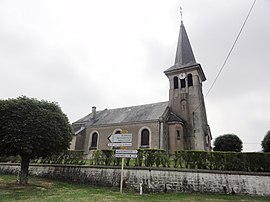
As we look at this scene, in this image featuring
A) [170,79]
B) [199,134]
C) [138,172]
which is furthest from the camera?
[170,79]

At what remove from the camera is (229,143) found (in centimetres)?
2158

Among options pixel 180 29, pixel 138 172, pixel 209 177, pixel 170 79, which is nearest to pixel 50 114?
pixel 138 172

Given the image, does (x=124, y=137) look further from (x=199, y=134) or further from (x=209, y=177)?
(x=199, y=134)

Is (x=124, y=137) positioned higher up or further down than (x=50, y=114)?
further down

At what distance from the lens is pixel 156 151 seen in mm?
12695

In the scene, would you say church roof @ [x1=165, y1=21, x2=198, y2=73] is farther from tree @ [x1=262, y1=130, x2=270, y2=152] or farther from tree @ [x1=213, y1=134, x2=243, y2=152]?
tree @ [x1=262, y1=130, x2=270, y2=152]

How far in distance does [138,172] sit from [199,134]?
12995 millimetres

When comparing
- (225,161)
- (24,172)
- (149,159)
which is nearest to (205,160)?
(225,161)

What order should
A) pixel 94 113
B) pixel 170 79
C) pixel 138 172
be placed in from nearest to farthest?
pixel 138 172, pixel 170 79, pixel 94 113

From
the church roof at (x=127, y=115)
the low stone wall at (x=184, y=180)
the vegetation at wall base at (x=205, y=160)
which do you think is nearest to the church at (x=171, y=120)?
the church roof at (x=127, y=115)

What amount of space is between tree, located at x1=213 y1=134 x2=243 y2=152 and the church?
5.42 feet

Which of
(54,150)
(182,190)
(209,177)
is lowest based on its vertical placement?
(182,190)

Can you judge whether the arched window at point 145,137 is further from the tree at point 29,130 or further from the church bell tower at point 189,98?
the tree at point 29,130

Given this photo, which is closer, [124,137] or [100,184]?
[124,137]
